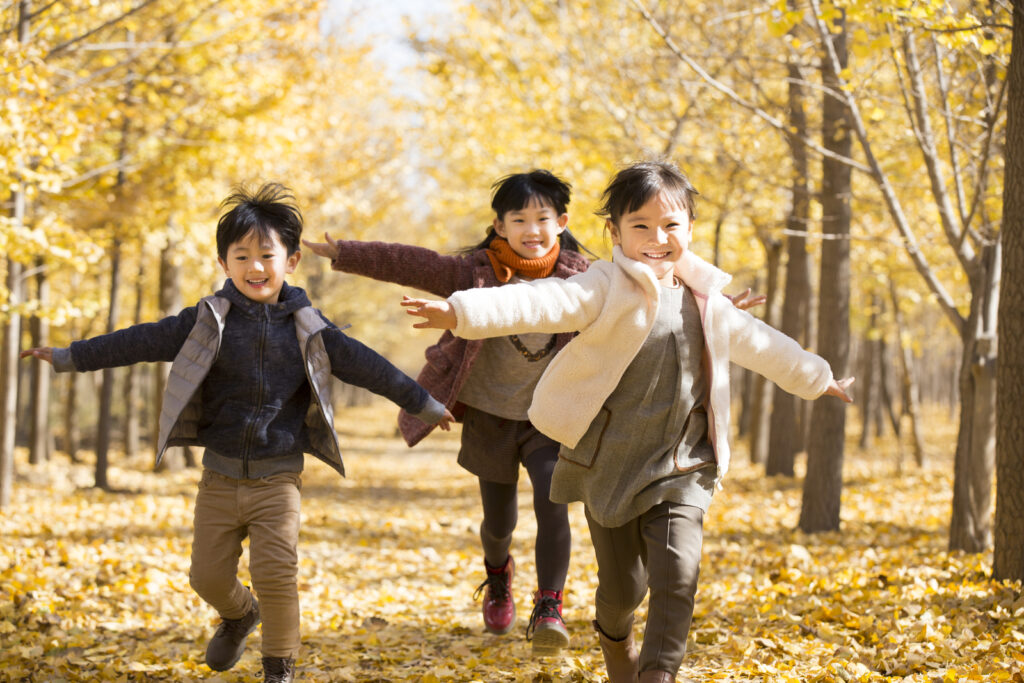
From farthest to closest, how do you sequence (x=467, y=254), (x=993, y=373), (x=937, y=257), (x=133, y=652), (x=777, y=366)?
(x=937, y=257)
(x=993, y=373)
(x=133, y=652)
(x=467, y=254)
(x=777, y=366)

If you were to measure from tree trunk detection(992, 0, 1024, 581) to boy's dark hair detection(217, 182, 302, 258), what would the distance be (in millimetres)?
3533

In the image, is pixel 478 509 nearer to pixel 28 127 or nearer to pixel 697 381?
pixel 28 127

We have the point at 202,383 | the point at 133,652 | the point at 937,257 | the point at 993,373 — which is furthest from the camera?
the point at 937,257

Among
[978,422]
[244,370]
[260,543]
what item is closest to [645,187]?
[244,370]

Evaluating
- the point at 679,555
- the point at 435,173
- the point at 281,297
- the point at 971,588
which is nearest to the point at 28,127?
the point at 281,297

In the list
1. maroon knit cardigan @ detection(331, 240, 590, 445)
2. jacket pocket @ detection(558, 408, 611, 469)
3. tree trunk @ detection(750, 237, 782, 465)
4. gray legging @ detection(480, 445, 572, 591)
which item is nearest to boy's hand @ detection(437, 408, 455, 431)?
maroon knit cardigan @ detection(331, 240, 590, 445)

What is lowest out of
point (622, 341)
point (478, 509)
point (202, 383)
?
point (478, 509)

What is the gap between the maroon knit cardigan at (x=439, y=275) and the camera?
3971 mm

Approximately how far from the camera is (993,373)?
20.6 feet

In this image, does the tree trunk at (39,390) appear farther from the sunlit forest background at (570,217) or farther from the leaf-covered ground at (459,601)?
the leaf-covered ground at (459,601)

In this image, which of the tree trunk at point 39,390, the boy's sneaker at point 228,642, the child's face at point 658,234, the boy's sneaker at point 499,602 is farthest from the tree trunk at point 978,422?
the tree trunk at point 39,390

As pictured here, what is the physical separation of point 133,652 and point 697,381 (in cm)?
329

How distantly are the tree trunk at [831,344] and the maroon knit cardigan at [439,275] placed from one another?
497 centimetres

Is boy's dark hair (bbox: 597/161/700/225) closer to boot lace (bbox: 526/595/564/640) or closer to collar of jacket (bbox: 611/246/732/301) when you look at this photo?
collar of jacket (bbox: 611/246/732/301)
